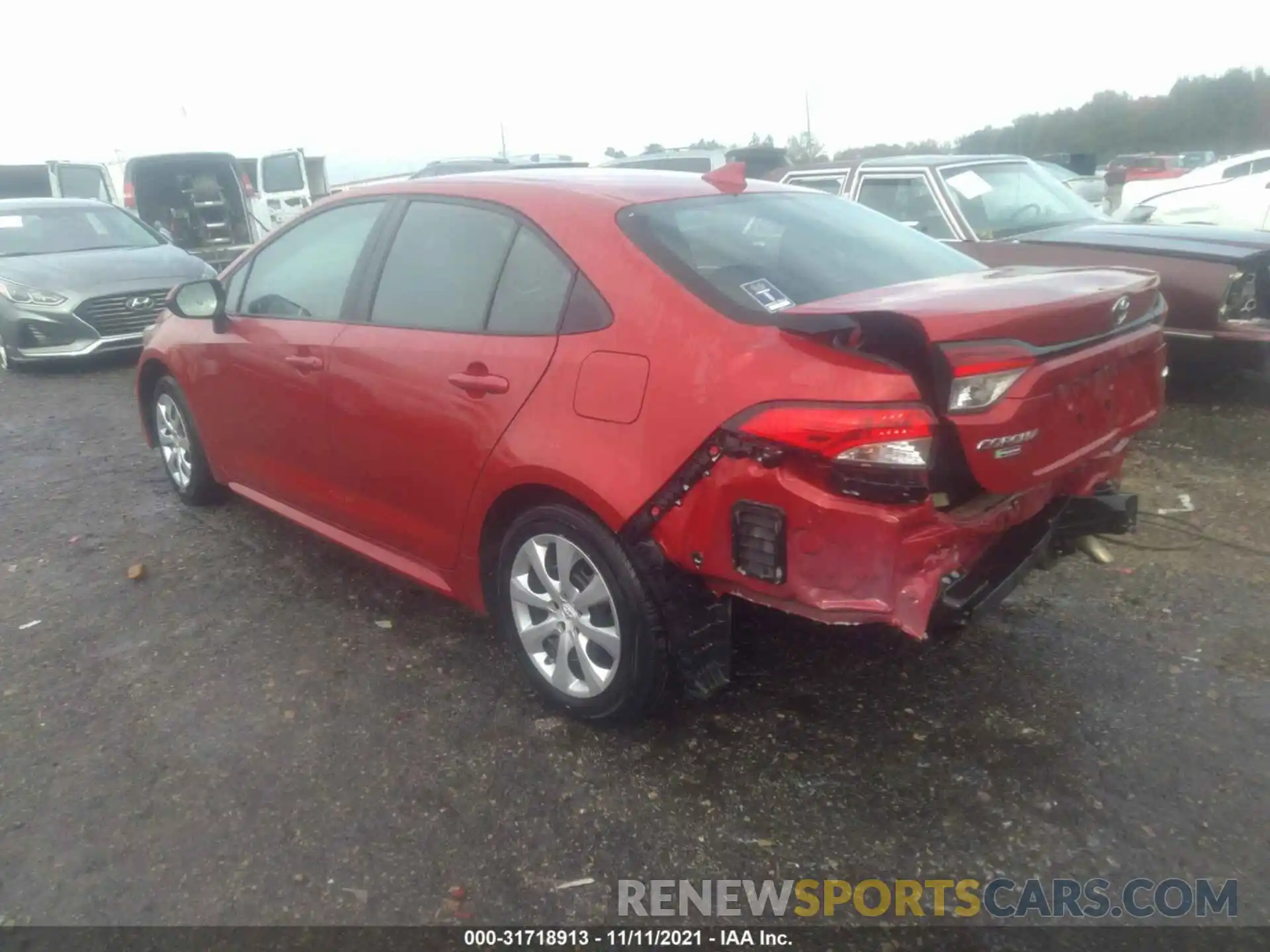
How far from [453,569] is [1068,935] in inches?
82.0

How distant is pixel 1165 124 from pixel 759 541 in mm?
59164

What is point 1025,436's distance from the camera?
8.13ft

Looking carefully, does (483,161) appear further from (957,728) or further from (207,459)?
(957,728)

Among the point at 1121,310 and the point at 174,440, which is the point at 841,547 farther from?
the point at 174,440

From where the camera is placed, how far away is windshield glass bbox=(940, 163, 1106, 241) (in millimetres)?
6551

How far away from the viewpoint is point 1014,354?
7.93ft

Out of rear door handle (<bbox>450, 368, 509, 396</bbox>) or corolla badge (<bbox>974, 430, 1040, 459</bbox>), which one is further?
rear door handle (<bbox>450, 368, 509, 396</bbox>)

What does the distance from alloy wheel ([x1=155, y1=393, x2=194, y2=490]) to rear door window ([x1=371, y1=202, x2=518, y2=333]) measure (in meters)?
1.99

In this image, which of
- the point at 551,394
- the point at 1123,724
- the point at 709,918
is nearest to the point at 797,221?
the point at 551,394

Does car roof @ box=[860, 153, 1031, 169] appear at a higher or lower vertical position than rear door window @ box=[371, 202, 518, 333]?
higher

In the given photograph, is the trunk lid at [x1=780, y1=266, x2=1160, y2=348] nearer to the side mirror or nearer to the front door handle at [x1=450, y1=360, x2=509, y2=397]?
the front door handle at [x1=450, y1=360, x2=509, y2=397]

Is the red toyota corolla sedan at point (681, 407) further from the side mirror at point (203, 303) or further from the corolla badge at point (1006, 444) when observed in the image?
the side mirror at point (203, 303)

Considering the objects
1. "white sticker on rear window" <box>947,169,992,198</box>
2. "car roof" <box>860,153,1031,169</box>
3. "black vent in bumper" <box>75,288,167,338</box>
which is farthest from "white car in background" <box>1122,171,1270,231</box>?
"black vent in bumper" <box>75,288,167,338</box>

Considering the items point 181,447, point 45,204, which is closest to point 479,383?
point 181,447
